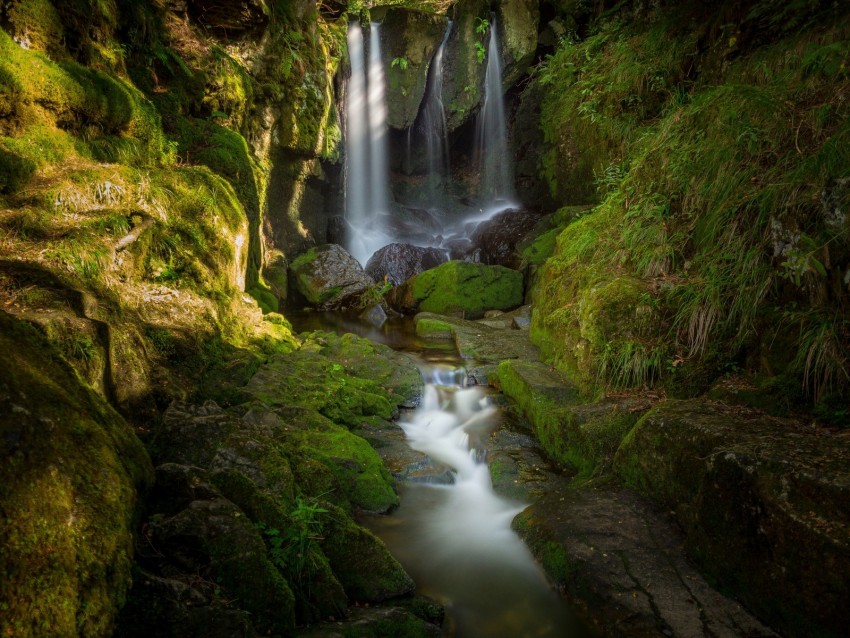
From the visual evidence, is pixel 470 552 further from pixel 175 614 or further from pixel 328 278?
pixel 328 278

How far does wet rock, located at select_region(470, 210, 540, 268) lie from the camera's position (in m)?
14.4

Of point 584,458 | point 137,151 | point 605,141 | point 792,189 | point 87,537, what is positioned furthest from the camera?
point 605,141

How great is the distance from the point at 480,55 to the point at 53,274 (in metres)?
18.1

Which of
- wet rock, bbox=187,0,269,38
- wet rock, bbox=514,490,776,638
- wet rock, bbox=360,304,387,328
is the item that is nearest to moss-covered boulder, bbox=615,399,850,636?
wet rock, bbox=514,490,776,638

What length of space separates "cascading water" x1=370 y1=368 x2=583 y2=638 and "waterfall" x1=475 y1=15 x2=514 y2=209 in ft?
50.3

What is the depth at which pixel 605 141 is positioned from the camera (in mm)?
9820

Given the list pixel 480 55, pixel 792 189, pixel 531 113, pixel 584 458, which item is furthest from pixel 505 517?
pixel 480 55

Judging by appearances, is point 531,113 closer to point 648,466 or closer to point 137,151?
point 137,151

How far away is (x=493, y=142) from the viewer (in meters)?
19.0

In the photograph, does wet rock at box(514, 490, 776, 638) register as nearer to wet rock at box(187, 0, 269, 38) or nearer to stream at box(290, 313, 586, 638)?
stream at box(290, 313, 586, 638)

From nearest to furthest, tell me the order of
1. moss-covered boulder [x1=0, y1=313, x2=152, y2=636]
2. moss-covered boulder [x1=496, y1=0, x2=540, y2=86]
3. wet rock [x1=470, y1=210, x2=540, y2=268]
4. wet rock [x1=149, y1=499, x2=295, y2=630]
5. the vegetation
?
moss-covered boulder [x1=0, y1=313, x2=152, y2=636]
wet rock [x1=149, y1=499, x2=295, y2=630]
the vegetation
wet rock [x1=470, y1=210, x2=540, y2=268]
moss-covered boulder [x1=496, y1=0, x2=540, y2=86]

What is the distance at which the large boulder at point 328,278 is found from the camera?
1322 cm

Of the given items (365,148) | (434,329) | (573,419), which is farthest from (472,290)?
(365,148)

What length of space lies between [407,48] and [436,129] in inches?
128
